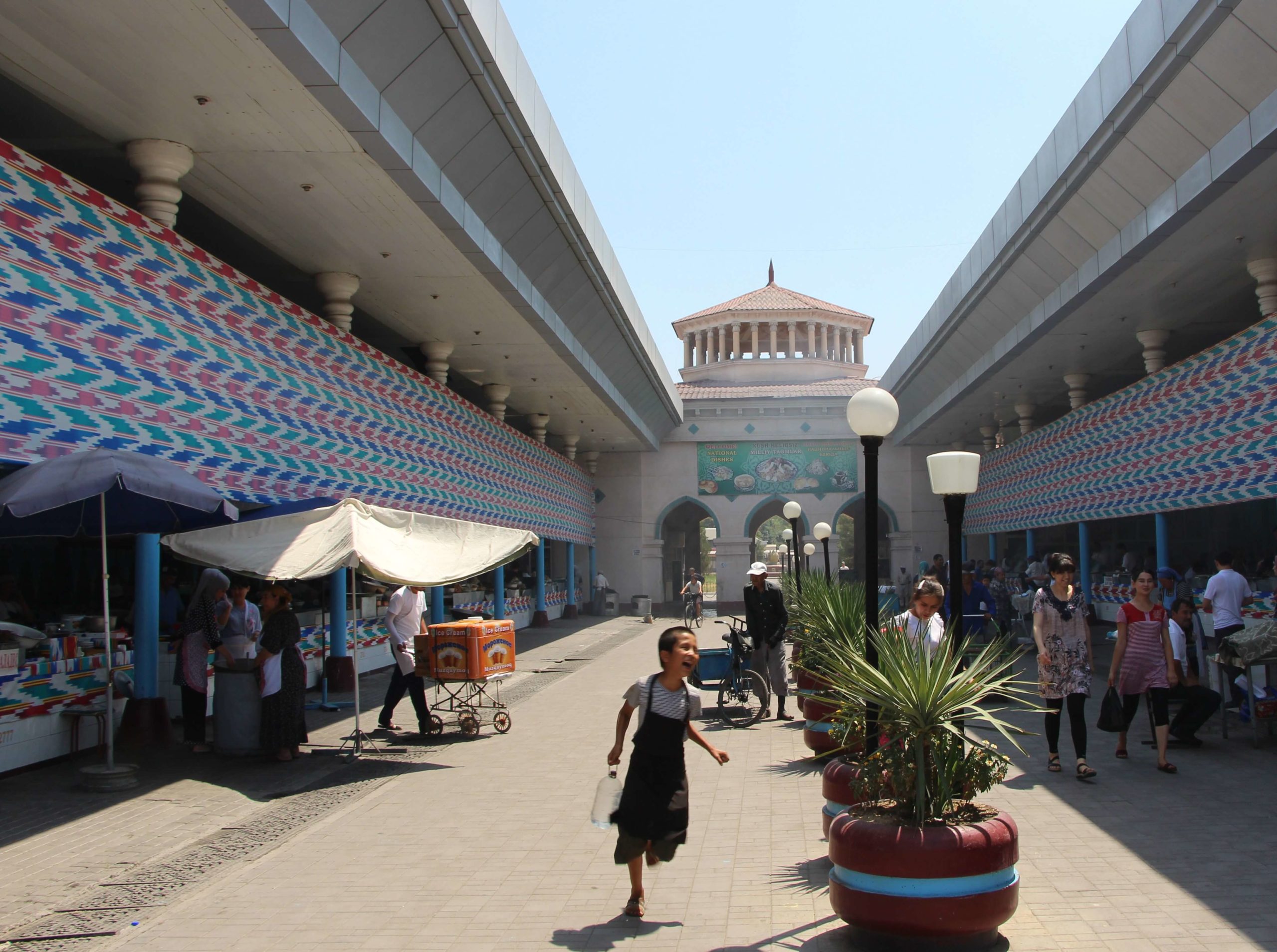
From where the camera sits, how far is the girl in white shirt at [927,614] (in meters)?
7.26

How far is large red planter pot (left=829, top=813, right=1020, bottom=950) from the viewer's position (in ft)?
13.5

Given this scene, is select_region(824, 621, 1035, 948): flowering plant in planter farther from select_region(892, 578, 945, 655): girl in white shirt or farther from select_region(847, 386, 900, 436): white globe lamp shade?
select_region(892, 578, 945, 655): girl in white shirt

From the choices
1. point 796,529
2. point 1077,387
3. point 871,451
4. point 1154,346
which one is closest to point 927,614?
point 871,451

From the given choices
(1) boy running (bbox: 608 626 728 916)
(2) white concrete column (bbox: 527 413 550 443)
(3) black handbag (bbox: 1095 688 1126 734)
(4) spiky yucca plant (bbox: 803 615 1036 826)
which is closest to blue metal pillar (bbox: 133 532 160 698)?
(1) boy running (bbox: 608 626 728 916)

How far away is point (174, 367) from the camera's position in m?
9.30

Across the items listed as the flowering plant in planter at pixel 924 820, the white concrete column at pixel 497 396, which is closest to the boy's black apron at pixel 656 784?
the flowering plant in planter at pixel 924 820

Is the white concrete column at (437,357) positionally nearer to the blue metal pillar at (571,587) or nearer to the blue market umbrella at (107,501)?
the blue market umbrella at (107,501)

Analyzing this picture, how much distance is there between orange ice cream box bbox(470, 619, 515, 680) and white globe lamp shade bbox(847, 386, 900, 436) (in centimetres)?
473

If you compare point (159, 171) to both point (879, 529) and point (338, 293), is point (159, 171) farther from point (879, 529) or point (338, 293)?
point (879, 529)

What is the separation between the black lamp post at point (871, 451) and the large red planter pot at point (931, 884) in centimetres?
139

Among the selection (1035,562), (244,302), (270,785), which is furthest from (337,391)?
(1035,562)

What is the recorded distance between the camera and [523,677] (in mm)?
15234

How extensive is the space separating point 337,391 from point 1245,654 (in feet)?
32.0

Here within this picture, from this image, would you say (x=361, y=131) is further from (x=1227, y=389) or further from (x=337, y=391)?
(x=1227, y=389)
